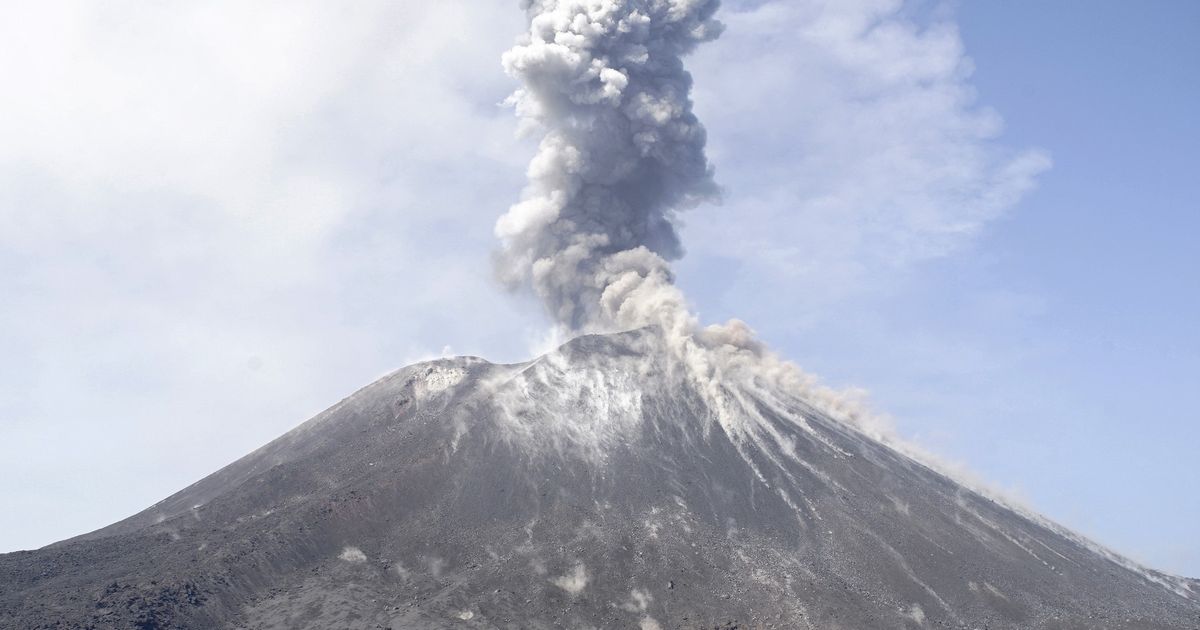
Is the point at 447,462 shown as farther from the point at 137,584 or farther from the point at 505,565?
the point at 137,584

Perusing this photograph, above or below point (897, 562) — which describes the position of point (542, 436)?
above

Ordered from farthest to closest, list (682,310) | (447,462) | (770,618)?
(682,310) < (447,462) < (770,618)

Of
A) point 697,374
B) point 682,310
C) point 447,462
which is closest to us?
point 447,462

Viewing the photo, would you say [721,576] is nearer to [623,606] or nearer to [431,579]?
[623,606]

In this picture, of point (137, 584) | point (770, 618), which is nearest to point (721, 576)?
point (770, 618)

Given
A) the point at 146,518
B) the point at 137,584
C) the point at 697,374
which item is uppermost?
the point at 697,374

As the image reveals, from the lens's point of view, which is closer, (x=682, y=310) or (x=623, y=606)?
(x=623, y=606)

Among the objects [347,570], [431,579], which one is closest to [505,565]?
[431,579]
